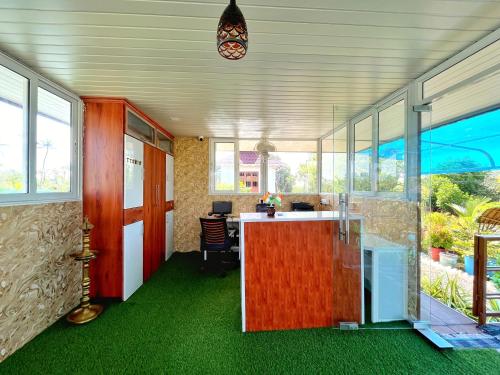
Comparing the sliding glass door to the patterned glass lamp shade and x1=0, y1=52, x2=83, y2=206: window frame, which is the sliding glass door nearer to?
the patterned glass lamp shade

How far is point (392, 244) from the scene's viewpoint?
8.03 feet

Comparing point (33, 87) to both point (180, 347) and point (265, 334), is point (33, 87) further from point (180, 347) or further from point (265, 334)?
point (265, 334)

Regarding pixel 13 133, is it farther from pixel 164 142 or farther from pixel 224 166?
pixel 224 166

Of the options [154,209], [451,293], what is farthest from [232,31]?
Result: [451,293]

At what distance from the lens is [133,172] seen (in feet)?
10.1

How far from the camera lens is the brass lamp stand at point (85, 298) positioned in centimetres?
236

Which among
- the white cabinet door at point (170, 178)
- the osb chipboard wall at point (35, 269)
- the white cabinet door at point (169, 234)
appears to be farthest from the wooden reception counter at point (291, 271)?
the white cabinet door at point (170, 178)

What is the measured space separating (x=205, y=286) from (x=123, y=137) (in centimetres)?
235

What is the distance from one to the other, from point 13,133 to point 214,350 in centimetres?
268

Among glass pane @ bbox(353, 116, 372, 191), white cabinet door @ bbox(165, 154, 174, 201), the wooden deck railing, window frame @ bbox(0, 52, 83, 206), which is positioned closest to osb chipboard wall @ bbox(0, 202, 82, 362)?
window frame @ bbox(0, 52, 83, 206)

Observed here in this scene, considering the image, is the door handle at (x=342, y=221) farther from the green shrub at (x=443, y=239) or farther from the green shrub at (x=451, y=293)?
the green shrub at (x=443, y=239)

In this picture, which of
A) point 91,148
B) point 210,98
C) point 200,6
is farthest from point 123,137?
point 200,6

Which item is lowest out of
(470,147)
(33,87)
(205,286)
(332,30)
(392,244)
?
(205,286)

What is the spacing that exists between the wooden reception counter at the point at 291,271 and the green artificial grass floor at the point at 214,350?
0.48ft
